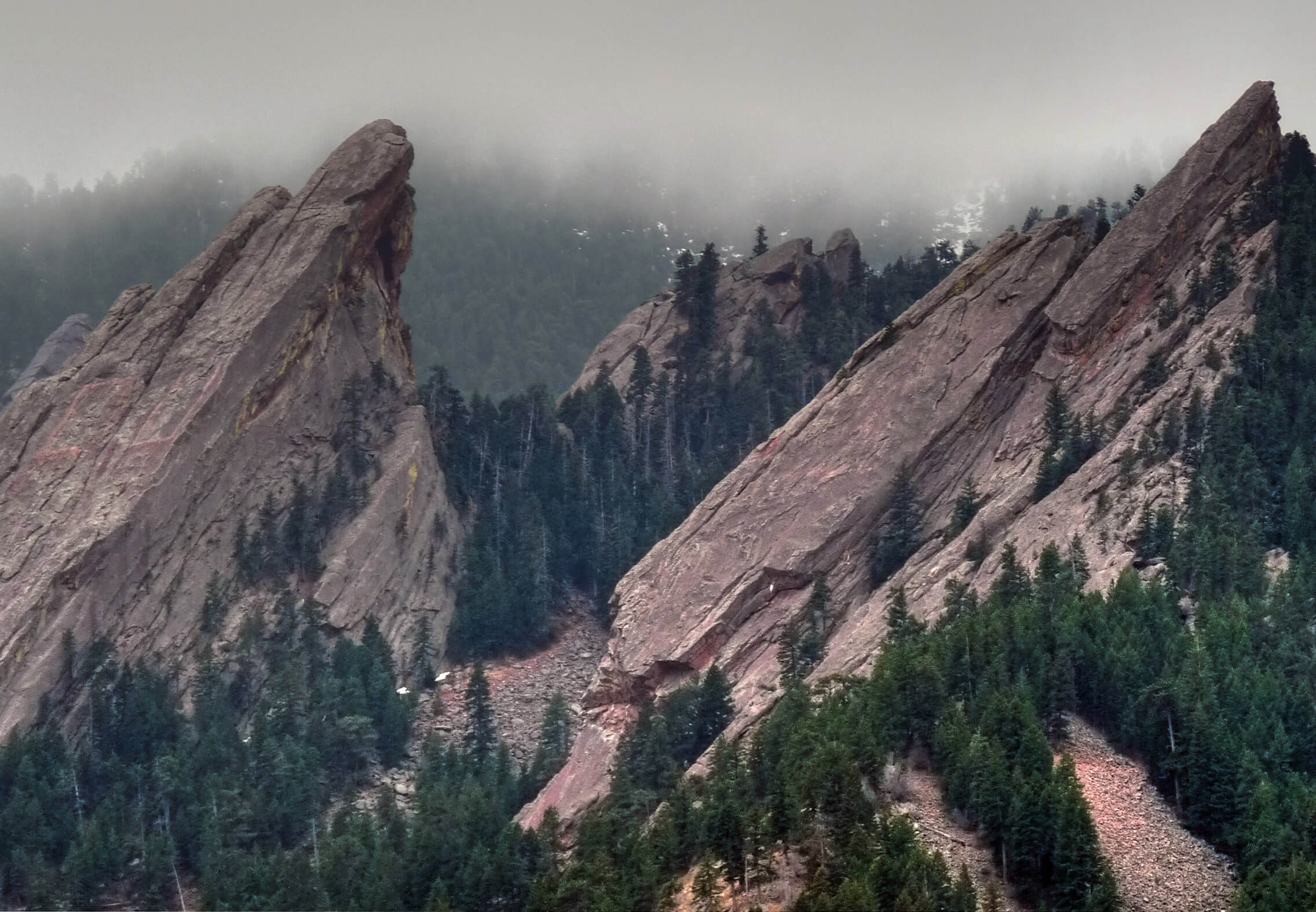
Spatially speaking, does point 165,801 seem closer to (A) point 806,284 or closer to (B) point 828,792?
(B) point 828,792

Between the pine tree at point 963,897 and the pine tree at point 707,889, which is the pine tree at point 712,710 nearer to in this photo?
the pine tree at point 707,889

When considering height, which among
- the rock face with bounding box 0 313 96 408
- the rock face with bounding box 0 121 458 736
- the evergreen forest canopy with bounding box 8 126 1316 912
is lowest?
the evergreen forest canopy with bounding box 8 126 1316 912

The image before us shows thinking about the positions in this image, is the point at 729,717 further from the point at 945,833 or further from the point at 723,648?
the point at 945,833

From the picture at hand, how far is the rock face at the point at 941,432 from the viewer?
105m

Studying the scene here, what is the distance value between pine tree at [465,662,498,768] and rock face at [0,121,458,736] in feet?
27.7

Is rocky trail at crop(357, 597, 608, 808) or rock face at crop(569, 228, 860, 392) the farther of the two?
rock face at crop(569, 228, 860, 392)

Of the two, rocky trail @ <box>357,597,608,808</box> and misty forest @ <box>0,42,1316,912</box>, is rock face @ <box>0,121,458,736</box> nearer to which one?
misty forest @ <box>0,42,1316,912</box>

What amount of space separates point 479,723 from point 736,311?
2067 inches

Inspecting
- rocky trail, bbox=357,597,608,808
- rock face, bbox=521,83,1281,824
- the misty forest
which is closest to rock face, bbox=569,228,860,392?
the misty forest

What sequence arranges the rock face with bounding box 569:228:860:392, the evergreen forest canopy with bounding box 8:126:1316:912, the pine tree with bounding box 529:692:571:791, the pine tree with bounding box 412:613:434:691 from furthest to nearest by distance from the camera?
the rock face with bounding box 569:228:860:392, the pine tree with bounding box 412:613:434:691, the pine tree with bounding box 529:692:571:791, the evergreen forest canopy with bounding box 8:126:1316:912

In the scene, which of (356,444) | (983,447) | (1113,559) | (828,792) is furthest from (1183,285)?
(356,444)

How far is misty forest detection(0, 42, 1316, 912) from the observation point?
78.1m

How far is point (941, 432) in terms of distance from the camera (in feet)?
375

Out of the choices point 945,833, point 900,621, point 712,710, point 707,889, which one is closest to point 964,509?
point 900,621
